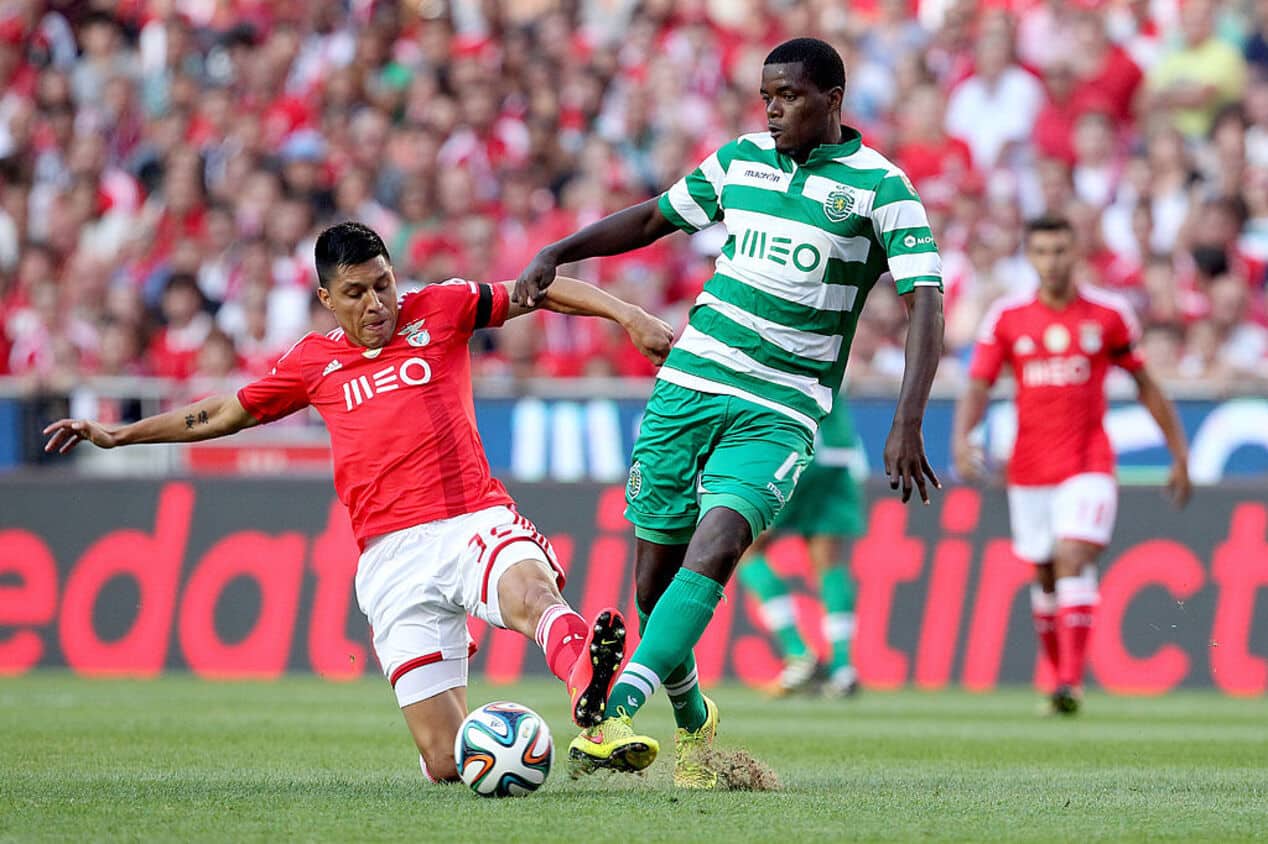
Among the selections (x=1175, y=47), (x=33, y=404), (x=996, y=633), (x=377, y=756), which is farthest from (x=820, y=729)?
→ (x=1175, y=47)

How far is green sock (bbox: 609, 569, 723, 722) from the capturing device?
6.19m

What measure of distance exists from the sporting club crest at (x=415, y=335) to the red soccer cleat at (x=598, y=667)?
147 cm

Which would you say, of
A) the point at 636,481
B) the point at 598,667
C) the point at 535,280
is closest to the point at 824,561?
the point at 636,481

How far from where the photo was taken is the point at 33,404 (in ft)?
49.3

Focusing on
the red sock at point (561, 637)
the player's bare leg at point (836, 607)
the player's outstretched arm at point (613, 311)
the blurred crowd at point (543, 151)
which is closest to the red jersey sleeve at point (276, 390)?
the player's outstretched arm at point (613, 311)

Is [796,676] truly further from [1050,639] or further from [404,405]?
[404,405]

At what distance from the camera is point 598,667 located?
19.2 feet

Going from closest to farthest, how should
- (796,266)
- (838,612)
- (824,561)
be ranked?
(796,266) < (838,612) < (824,561)

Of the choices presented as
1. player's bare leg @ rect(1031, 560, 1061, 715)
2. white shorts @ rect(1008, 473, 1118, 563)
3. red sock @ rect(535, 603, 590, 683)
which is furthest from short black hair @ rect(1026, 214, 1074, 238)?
red sock @ rect(535, 603, 590, 683)

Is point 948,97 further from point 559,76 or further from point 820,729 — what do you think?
point 820,729

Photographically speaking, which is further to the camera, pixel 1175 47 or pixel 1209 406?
pixel 1175 47

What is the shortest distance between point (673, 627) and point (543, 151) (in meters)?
11.6

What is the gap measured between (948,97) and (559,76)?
3.51m

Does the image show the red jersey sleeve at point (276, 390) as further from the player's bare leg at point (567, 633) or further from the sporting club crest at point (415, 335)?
the player's bare leg at point (567, 633)
